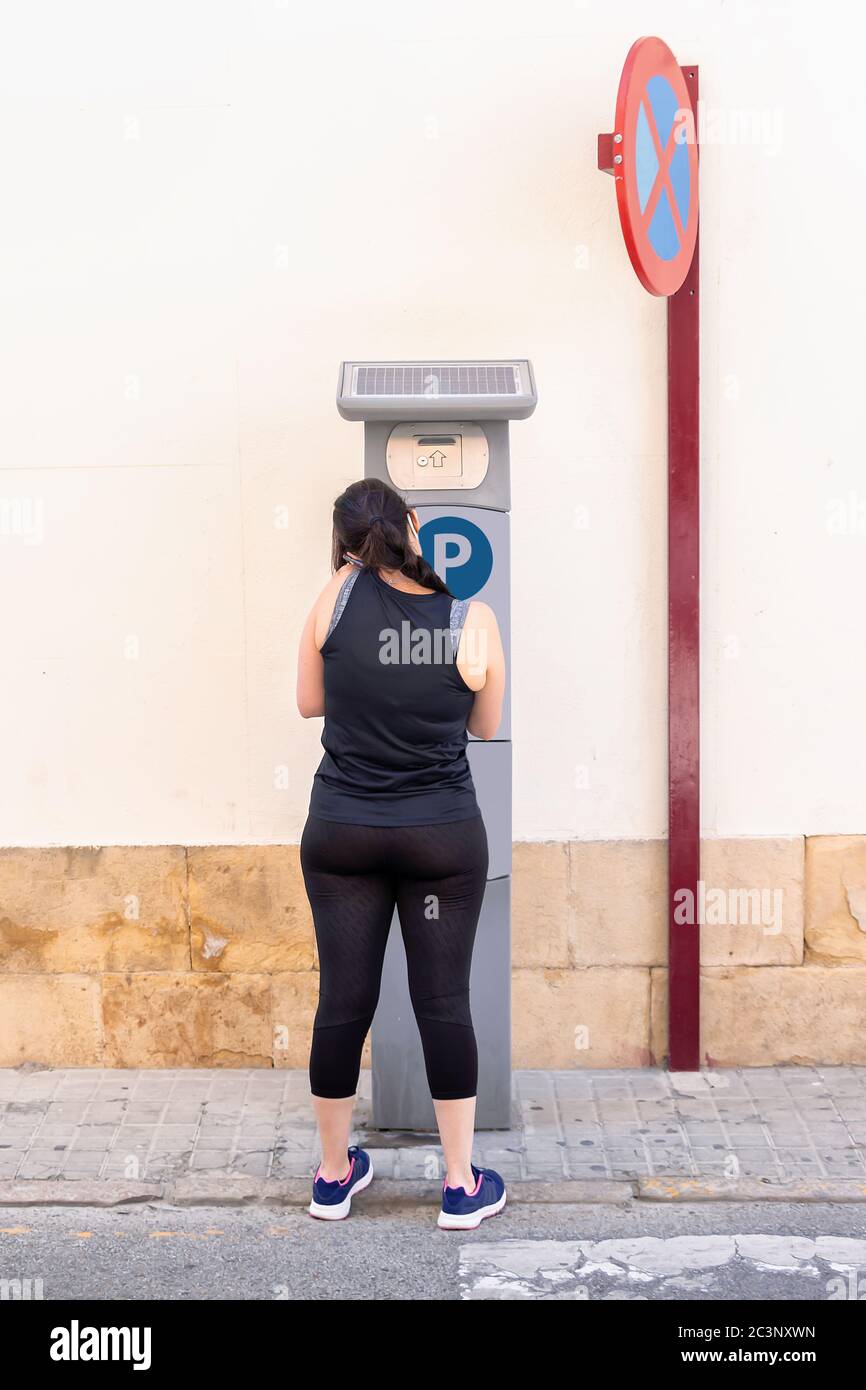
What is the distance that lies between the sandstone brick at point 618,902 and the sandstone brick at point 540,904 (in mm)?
31

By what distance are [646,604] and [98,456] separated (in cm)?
181

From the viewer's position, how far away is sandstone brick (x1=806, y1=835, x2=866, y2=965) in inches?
174

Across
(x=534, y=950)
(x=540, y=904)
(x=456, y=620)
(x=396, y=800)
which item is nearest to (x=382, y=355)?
(x=456, y=620)

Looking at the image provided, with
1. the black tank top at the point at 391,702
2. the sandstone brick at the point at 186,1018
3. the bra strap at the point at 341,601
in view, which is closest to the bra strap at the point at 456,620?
the black tank top at the point at 391,702

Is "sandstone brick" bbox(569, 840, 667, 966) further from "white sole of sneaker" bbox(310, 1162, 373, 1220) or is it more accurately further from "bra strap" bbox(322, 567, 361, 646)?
"bra strap" bbox(322, 567, 361, 646)

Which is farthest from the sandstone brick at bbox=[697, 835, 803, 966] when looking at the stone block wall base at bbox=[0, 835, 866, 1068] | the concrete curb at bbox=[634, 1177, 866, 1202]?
the concrete curb at bbox=[634, 1177, 866, 1202]

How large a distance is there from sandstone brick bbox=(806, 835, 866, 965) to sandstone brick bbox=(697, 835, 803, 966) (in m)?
0.04

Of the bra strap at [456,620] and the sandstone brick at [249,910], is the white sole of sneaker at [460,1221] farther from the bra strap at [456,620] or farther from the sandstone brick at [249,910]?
the bra strap at [456,620]

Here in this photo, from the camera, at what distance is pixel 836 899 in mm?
4438

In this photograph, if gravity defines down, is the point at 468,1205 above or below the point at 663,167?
below

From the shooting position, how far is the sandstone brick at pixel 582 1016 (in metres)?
4.46

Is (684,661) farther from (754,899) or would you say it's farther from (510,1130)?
(510,1130)

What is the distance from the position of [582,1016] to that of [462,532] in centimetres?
174

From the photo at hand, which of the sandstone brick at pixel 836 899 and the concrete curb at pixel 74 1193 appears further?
the sandstone brick at pixel 836 899
